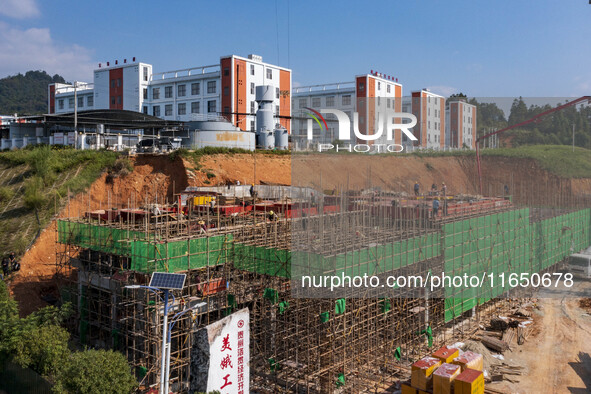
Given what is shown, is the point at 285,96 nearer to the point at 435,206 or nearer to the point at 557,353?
the point at 435,206

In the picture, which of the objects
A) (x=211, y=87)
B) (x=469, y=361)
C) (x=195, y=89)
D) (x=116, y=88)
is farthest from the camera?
(x=116, y=88)

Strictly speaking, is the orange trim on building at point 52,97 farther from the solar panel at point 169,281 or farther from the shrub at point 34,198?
the solar panel at point 169,281

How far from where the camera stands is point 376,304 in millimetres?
17297

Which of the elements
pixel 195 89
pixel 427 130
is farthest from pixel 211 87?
pixel 427 130

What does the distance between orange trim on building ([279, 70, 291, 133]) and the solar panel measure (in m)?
45.4

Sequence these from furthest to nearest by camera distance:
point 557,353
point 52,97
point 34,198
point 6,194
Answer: point 52,97 → point 6,194 → point 34,198 → point 557,353

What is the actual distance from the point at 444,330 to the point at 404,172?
23.5 feet

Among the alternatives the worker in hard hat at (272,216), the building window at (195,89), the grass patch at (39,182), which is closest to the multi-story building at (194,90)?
the building window at (195,89)

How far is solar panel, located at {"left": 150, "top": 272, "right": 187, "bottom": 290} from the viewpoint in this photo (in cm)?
1227

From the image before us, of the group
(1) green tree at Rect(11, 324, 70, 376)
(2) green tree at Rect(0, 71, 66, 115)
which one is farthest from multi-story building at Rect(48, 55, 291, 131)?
(2) green tree at Rect(0, 71, 66, 115)

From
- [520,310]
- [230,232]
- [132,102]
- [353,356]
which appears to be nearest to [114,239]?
[230,232]

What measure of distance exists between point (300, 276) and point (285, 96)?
150ft

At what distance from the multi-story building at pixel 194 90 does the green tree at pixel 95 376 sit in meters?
38.9

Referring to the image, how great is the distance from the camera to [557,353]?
20312mm
